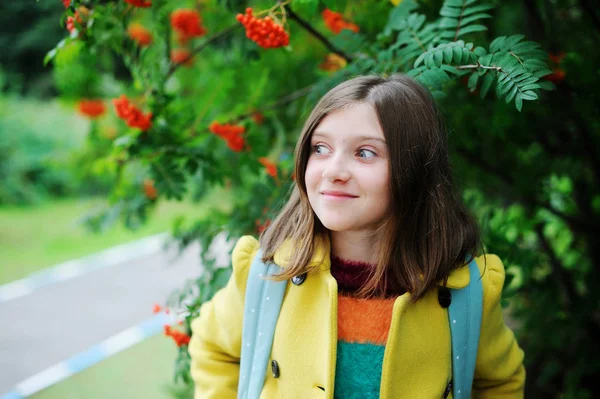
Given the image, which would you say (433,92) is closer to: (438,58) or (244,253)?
(438,58)

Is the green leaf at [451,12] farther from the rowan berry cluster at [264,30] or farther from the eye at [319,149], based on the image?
the eye at [319,149]

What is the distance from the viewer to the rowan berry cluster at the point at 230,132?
212cm

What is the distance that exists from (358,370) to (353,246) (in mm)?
294

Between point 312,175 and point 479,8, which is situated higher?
point 479,8

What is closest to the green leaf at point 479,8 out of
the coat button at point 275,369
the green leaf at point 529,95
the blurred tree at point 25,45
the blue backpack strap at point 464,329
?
the green leaf at point 529,95

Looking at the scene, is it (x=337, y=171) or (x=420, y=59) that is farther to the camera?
(x=420, y=59)

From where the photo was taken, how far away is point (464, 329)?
139cm

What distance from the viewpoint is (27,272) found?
659cm

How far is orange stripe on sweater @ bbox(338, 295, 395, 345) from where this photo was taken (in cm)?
137

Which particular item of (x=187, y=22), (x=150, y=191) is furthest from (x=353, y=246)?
(x=187, y=22)

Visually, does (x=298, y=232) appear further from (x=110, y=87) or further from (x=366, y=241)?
(x=110, y=87)

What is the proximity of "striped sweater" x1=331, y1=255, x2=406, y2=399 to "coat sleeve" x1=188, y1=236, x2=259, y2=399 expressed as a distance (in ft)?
0.87

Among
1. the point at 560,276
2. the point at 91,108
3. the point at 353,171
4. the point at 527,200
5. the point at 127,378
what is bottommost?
the point at 127,378

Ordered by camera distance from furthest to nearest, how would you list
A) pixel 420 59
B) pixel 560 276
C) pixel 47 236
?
pixel 47 236
pixel 560 276
pixel 420 59
